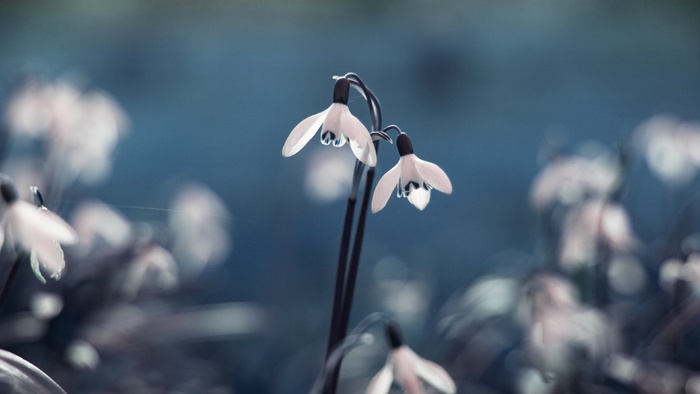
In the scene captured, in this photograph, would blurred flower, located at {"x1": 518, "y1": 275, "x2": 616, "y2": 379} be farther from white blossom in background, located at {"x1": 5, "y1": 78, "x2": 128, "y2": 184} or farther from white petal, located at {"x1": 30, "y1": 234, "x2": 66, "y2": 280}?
white blossom in background, located at {"x1": 5, "y1": 78, "x2": 128, "y2": 184}

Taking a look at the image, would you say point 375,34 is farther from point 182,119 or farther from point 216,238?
point 216,238

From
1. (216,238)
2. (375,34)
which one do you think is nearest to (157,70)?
(375,34)

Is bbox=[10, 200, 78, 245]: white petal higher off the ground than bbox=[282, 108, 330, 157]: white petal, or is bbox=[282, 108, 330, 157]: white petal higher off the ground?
bbox=[282, 108, 330, 157]: white petal

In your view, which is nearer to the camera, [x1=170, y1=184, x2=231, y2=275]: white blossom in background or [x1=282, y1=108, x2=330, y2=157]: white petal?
[x1=282, y1=108, x2=330, y2=157]: white petal

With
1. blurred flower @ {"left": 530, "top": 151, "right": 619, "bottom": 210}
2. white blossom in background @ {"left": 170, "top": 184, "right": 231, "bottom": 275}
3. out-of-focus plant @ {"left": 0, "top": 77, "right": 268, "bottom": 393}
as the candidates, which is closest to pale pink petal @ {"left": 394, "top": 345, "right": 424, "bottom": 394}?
out-of-focus plant @ {"left": 0, "top": 77, "right": 268, "bottom": 393}

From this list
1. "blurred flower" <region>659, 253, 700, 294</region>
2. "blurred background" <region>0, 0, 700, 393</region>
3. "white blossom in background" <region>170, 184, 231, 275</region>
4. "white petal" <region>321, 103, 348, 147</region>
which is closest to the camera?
"white petal" <region>321, 103, 348, 147</region>

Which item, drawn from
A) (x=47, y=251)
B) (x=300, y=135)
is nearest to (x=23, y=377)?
(x=47, y=251)
